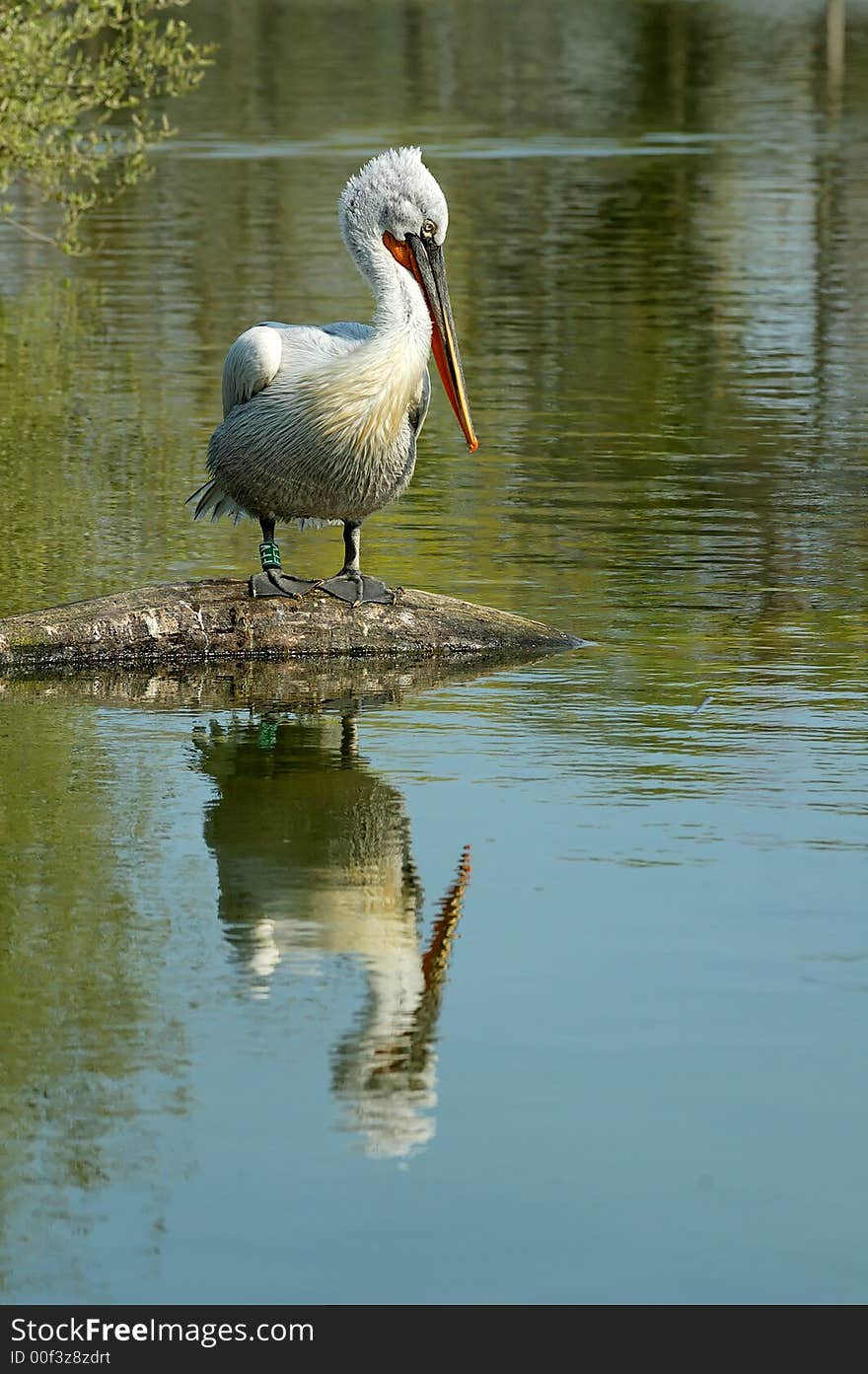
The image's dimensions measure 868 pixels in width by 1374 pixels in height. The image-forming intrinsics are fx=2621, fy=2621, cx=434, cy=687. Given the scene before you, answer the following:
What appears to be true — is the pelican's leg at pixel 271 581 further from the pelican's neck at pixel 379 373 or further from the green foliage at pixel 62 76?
the green foliage at pixel 62 76

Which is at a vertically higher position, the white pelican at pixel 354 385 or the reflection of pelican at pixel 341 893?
the white pelican at pixel 354 385

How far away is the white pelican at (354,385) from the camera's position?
10180mm

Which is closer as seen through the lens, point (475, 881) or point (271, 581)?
point (475, 881)

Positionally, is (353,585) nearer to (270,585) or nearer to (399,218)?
(270,585)

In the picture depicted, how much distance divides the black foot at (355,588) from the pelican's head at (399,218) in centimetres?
114

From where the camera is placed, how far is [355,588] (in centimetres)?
1068

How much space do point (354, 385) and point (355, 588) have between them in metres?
0.93

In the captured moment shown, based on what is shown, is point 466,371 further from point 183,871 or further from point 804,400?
point 183,871

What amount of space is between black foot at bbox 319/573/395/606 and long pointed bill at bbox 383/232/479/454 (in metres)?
0.68

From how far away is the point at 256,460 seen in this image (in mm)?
10406

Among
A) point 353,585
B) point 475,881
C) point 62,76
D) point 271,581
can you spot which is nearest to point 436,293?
point 353,585

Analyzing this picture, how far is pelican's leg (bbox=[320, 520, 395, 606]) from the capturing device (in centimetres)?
1068

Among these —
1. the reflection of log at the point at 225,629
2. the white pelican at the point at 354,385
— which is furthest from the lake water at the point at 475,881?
the white pelican at the point at 354,385
